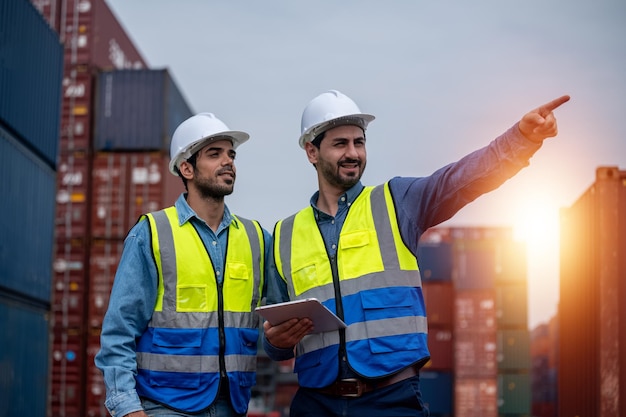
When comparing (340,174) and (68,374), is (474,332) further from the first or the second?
(340,174)

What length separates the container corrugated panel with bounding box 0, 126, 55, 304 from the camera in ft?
45.0

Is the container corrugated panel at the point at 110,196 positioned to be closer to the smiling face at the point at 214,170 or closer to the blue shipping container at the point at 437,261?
the blue shipping container at the point at 437,261

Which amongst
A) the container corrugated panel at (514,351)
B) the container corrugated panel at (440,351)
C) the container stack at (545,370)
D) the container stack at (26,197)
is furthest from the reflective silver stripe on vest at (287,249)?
the container stack at (545,370)

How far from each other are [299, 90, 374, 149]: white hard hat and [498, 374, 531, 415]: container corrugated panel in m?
26.0

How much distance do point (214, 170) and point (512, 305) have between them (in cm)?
2680

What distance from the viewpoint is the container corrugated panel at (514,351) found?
29844 mm

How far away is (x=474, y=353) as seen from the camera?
91.6 feet

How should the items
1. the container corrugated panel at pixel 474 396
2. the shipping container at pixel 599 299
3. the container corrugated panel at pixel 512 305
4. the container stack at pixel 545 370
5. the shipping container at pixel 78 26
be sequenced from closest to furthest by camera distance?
the shipping container at pixel 599 299 → the shipping container at pixel 78 26 → the container corrugated panel at pixel 474 396 → the container corrugated panel at pixel 512 305 → the container stack at pixel 545 370

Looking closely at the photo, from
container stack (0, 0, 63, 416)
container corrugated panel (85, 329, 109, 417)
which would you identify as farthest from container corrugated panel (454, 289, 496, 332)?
container stack (0, 0, 63, 416)

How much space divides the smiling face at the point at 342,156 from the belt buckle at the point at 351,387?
1.03 meters

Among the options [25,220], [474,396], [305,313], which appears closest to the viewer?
[305,313]

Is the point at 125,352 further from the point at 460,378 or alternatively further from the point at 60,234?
the point at 460,378

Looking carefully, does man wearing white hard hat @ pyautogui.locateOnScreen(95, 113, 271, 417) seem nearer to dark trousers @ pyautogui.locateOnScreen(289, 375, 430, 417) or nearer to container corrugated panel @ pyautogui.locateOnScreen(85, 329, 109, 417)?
dark trousers @ pyautogui.locateOnScreen(289, 375, 430, 417)

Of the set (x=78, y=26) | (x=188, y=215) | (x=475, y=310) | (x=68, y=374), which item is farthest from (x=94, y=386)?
(x=188, y=215)
